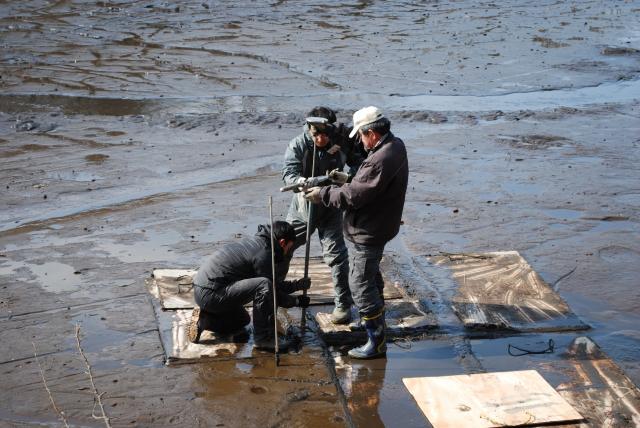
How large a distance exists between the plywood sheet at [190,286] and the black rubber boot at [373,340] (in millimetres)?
942

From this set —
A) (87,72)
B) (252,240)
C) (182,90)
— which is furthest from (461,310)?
(87,72)

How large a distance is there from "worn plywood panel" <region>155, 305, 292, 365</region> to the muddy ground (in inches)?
4.2

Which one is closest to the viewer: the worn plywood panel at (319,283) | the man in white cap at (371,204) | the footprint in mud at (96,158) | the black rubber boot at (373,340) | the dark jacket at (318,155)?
the man in white cap at (371,204)

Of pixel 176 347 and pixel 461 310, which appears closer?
pixel 176 347

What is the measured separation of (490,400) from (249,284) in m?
1.87

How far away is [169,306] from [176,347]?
2.37ft

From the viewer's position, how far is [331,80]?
1636 centimetres

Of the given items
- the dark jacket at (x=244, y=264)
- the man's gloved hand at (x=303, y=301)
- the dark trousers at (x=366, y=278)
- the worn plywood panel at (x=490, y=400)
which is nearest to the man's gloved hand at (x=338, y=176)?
the dark trousers at (x=366, y=278)

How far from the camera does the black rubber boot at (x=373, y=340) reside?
6.35 m

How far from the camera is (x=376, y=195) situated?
237 inches

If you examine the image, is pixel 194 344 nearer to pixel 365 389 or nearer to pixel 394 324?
pixel 365 389

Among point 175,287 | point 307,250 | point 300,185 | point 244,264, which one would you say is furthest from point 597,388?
point 175,287

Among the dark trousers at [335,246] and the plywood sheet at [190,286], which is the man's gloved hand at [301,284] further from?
the plywood sheet at [190,286]

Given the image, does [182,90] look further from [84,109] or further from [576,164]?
[576,164]
